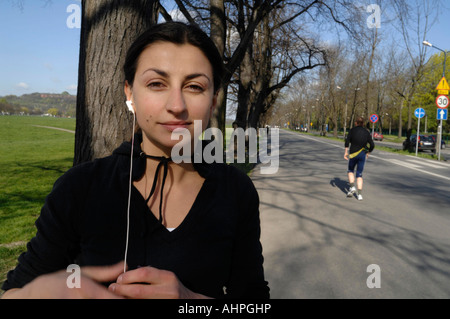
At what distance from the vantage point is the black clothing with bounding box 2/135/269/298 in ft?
3.72

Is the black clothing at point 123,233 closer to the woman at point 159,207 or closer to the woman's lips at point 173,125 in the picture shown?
the woman at point 159,207

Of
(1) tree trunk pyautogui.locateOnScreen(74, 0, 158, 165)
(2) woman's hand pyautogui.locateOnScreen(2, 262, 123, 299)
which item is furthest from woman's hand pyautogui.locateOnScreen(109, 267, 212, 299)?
(1) tree trunk pyautogui.locateOnScreen(74, 0, 158, 165)

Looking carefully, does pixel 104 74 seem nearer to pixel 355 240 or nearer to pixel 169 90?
pixel 169 90

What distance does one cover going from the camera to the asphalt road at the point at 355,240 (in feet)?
12.0

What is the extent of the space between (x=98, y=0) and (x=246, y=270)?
8.00ft

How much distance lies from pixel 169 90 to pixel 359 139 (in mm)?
8437

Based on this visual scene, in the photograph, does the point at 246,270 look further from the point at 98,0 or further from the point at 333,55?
the point at 333,55

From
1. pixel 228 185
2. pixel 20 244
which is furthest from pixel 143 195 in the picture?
pixel 20 244

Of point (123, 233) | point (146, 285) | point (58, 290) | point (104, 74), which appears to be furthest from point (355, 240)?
point (58, 290)

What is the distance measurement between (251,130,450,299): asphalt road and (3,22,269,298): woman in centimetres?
241

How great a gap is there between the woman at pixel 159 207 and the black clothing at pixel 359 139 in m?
8.14

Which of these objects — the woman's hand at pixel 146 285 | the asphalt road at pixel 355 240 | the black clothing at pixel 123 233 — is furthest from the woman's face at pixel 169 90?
the asphalt road at pixel 355 240

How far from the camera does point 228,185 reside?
1406 mm

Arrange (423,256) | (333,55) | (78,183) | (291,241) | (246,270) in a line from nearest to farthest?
1. (78,183)
2. (246,270)
3. (423,256)
4. (291,241)
5. (333,55)
